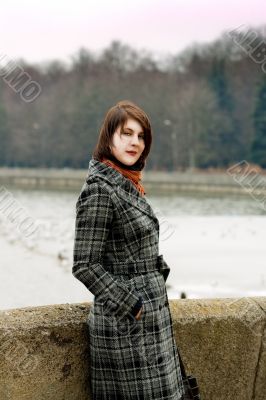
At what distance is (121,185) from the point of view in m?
2.37

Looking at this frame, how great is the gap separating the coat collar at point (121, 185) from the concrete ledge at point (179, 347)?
52 cm

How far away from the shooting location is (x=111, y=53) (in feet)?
294

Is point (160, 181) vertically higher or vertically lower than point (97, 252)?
higher

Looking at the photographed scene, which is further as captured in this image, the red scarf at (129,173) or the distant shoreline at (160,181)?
the distant shoreline at (160,181)

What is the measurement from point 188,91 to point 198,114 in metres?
7.01

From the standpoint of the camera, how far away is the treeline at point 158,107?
215ft

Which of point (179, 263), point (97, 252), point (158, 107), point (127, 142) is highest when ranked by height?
point (158, 107)

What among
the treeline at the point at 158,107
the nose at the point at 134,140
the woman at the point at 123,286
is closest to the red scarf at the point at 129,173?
the woman at the point at 123,286

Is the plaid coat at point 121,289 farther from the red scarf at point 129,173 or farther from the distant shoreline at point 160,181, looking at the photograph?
the distant shoreline at point 160,181

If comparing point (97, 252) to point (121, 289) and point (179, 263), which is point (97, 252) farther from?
point (179, 263)

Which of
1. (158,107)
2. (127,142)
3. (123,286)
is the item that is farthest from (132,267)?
(158,107)

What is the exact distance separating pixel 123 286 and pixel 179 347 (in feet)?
1.93

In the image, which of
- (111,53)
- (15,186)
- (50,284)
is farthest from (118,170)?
(111,53)

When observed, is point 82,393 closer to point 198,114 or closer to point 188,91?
point 198,114
